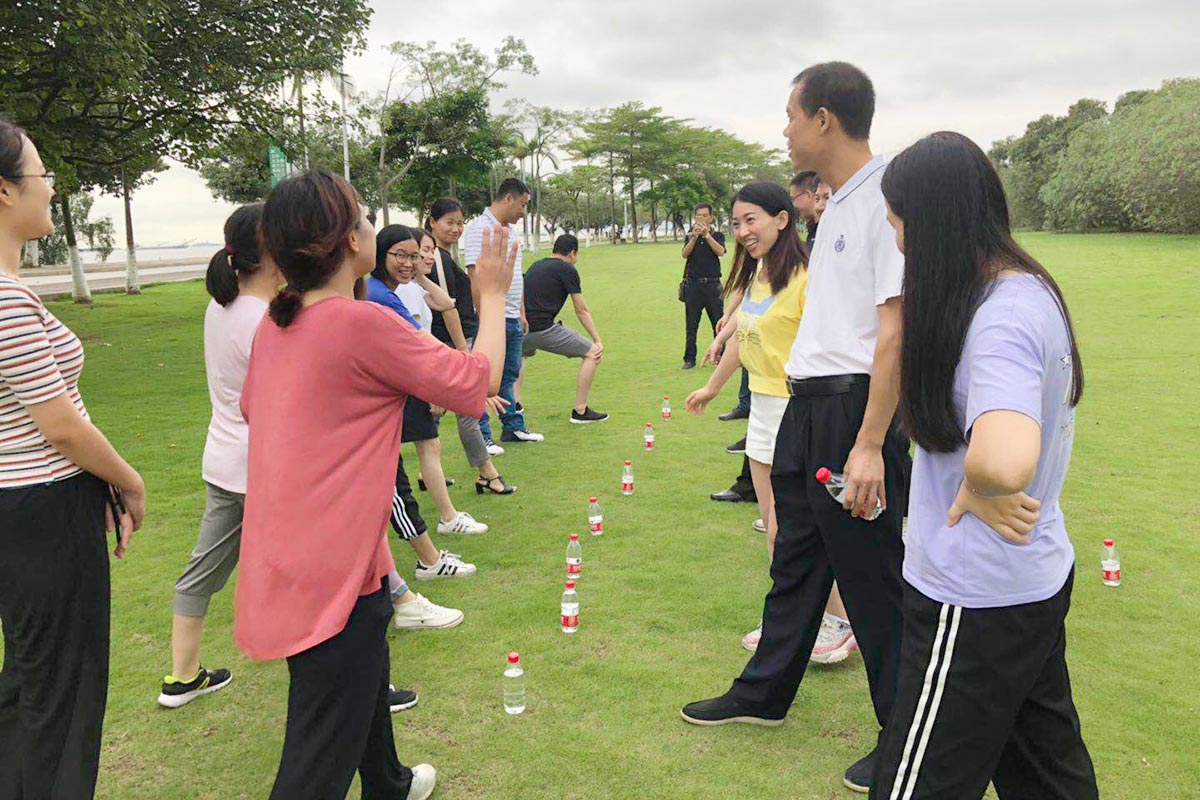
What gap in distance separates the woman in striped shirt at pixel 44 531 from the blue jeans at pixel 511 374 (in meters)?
5.17

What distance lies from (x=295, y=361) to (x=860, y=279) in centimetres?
191

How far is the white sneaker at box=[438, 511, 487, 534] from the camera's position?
581cm

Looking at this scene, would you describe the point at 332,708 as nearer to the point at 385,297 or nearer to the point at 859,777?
the point at 859,777

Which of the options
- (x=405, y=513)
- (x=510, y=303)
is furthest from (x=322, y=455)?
(x=510, y=303)

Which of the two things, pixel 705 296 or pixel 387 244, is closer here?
pixel 387 244

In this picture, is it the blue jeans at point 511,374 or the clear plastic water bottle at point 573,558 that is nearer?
the clear plastic water bottle at point 573,558

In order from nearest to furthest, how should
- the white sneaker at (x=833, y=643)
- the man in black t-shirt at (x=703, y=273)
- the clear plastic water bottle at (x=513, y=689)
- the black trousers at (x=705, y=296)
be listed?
Result: 1. the clear plastic water bottle at (x=513, y=689)
2. the white sneaker at (x=833, y=643)
3. the man in black t-shirt at (x=703, y=273)
4. the black trousers at (x=705, y=296)

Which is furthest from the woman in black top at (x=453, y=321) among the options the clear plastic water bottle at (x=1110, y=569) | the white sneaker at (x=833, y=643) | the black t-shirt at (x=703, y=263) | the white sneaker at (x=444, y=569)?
the black t-shirt at (x=703, y=263)

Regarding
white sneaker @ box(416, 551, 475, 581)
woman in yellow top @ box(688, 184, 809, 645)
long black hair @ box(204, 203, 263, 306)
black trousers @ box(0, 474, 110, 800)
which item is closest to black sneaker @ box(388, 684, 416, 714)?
black trousers @ box(0, 474, 110, 800)

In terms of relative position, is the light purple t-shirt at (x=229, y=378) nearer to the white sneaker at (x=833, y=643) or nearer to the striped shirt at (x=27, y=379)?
the striped shirt at (x=27, y=379)

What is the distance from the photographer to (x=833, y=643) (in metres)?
4.00

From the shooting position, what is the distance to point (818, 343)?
3023mm

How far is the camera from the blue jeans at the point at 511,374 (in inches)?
315

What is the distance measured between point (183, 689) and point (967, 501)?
3.49 metres
